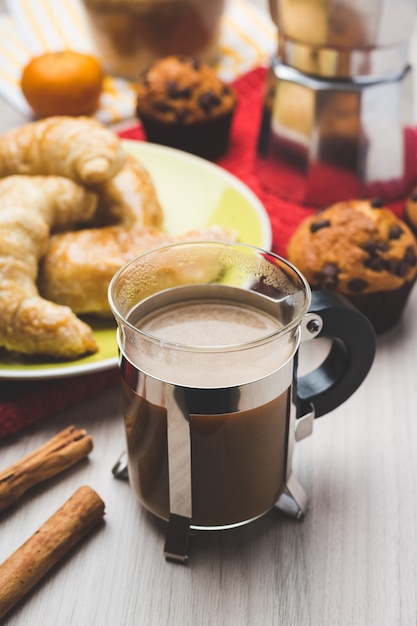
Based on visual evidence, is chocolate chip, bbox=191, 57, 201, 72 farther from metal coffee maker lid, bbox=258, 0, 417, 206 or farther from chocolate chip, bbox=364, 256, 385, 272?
chocolate chip, bbox=364, 256, 385, 272

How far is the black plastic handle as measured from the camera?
77 centimetres

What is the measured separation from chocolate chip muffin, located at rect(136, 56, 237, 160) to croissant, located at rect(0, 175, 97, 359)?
40cm

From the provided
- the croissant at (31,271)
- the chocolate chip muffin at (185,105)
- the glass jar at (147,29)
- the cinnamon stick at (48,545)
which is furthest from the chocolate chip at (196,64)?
the cinnamon stick at (48,545)

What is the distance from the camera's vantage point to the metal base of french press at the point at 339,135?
133 centimetres

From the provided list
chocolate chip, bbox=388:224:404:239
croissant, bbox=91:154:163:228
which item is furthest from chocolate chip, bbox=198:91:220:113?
chocolate chip, bbox=388:224:404:239

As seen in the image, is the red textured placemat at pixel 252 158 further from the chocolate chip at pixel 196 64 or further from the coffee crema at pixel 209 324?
the coffee crema at pixel 209 324

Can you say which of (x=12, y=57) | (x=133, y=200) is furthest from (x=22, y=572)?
(x=12, y=57)

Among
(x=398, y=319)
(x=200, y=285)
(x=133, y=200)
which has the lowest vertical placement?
(x=398, y=319)

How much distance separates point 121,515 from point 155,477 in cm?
10

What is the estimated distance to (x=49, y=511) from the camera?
867mm

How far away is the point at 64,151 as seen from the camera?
1256 mm

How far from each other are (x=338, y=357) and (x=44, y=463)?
358 mm

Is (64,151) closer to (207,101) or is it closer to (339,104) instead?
(207,101)

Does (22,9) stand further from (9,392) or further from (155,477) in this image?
(155,477)
